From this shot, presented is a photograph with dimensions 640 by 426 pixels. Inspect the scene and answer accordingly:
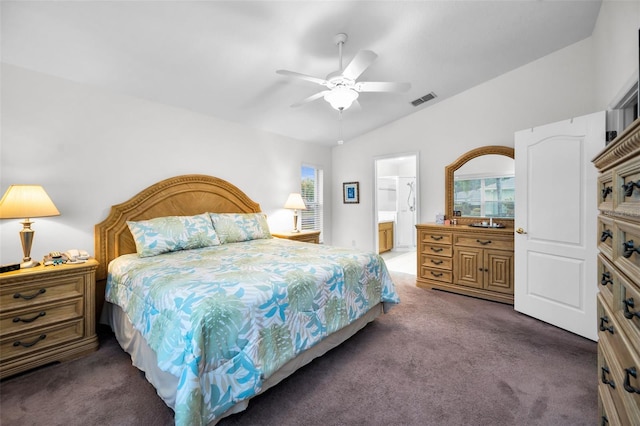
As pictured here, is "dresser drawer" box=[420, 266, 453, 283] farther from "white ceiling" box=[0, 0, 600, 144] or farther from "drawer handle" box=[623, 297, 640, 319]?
"drawer handle" box=[623, 297, 640, 319]

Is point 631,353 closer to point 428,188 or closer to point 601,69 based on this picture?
point 601,69

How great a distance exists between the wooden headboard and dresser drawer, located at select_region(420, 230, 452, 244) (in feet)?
8.39

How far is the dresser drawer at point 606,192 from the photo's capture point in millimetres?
1111

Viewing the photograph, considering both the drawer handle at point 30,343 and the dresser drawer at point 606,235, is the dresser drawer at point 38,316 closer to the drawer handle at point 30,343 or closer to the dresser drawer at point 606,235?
the drawer handle at point 30,343

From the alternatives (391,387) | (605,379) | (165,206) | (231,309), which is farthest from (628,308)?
(165,206)

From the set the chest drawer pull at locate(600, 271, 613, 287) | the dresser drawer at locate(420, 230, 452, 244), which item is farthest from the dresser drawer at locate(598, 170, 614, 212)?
the dresser drawer at locate(420, 230, 452, 244)

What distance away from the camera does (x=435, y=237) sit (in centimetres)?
393

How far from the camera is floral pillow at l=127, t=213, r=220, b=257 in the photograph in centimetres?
272

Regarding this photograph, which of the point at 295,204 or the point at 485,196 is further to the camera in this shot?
the point at 295,204

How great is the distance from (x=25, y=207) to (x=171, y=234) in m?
1.08

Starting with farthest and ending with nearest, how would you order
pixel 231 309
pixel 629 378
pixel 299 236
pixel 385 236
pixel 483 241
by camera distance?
1. pixel 385 236
2. pixel 299 236
3. pixel 483 241
4. pixel 231 309
5. pixel 629 378

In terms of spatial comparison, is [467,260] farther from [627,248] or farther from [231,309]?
[231,309]

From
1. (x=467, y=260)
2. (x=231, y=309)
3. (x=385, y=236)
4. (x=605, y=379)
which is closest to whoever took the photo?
(x=605, y=379)

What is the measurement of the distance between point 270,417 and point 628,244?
5.97ft
